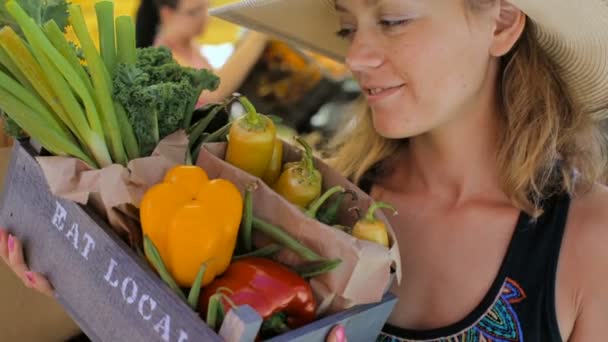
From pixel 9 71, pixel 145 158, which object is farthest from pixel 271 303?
pixel 9 71

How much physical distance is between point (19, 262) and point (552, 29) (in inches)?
46.0

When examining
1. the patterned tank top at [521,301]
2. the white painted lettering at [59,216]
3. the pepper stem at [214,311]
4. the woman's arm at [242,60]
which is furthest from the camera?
the woman's arm at [242,60]

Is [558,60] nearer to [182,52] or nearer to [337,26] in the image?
[337,26]

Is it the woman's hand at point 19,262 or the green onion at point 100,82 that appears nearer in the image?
the green onion at point 100,82

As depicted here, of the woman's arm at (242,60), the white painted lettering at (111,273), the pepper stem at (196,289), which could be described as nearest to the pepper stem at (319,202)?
the pepper stem at (196,289)

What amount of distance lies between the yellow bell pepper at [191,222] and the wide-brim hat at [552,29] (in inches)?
24.1

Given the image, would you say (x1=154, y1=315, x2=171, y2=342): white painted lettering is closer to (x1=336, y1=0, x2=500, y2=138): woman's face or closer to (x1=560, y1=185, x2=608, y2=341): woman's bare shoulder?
(x1=336, y1=0, x2=500, y2=138): woman's face

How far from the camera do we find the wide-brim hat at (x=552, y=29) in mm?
1169

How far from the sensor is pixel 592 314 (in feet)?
3.92

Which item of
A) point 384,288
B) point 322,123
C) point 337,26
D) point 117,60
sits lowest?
point 322,123

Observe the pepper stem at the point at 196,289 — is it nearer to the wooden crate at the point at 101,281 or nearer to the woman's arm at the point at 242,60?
the wooden crate at the point at 101,281

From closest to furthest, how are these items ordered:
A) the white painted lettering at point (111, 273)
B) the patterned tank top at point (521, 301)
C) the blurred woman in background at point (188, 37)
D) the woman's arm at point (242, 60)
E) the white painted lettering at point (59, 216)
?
the white painted lettering at point (111, 273) < the white painted lettering at point (59, 216) < the patterned tank top at point (521, 301) < the blurred woman in background at point (188, 37) < the woman's arm at point (242, 60)

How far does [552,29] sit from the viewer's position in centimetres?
124

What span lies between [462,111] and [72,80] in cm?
82
